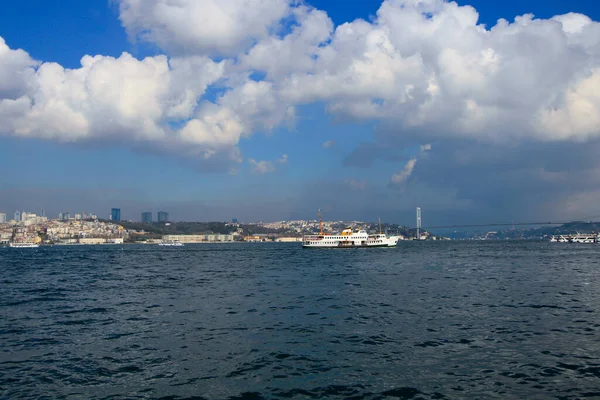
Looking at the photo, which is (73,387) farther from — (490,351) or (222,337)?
(490,351)

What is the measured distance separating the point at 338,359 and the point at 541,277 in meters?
31.0

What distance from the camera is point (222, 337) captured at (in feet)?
56.4

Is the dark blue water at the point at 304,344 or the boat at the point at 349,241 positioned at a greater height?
the boat at the point at 349,241

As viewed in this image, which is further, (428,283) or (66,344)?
(428,283)

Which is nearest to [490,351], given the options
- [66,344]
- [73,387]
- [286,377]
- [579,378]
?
[579,378]

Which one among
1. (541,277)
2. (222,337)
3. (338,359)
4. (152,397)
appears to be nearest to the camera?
(152,397)

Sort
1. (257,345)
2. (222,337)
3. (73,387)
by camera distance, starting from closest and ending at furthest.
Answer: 1. (73,387)
2. (257,345)
3. (222,337)

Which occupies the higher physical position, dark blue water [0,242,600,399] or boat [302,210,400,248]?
boat [302,210,400,248]

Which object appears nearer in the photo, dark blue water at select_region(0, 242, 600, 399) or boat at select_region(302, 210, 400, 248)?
dark blue water at select_region(0, 242, 600, 399)

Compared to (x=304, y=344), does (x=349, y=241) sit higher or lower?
higher

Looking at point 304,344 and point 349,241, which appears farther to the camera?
point 349,241

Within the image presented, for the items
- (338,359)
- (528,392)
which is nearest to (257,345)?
(338,359)

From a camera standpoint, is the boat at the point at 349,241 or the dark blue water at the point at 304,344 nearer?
the dark blue water at the point at 304,344

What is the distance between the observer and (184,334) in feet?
58.3
